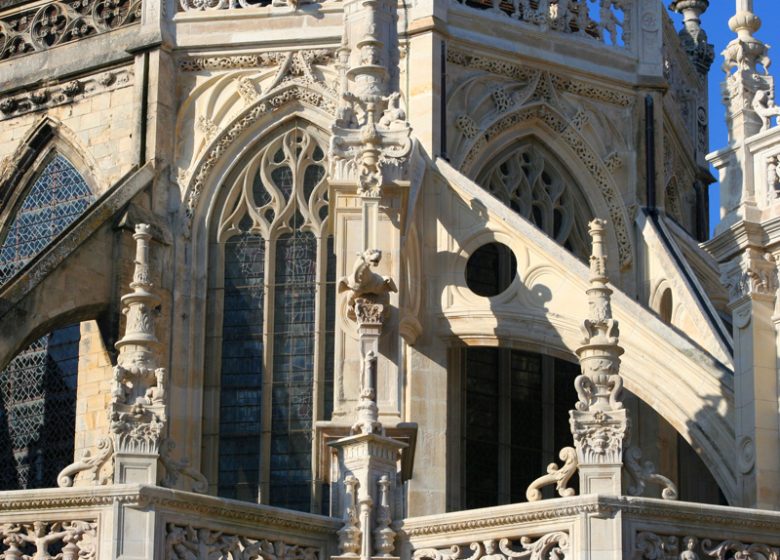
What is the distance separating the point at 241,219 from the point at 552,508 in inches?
419

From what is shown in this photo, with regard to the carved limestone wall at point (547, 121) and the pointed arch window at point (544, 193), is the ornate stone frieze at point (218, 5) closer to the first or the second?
the carved limestone wall at point (547, 121)

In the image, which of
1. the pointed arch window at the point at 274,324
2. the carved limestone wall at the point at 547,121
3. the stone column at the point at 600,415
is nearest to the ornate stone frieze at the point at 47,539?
the stone column at the point at 600,415

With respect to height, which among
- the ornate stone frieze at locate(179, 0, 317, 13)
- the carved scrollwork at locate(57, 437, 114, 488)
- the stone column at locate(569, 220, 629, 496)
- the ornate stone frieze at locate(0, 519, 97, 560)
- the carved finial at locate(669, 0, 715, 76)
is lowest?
the ornate stone frieze at locate(0, 519, 97, 560)

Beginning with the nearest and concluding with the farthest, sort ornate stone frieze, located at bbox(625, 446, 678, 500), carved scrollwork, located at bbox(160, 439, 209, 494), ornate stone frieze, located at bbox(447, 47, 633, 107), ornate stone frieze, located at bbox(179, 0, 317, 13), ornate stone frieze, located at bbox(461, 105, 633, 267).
Result: 1. ornate stone frieze, located at bbox(625, 446, 678, 500)
2. carved scrollwork, located at bbox(160, 439, 209, 494)
3. ornate stone frieze, located at bbox(447, 47, 633, 107)
4. ornate stone frieze, located at bbox(179, 0, 317, 13)
5. ornate stone frieze, located at bbox(461, 105, 633, 267)

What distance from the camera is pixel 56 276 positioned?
2492 cm

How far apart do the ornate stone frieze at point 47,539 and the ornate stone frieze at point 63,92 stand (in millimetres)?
11285

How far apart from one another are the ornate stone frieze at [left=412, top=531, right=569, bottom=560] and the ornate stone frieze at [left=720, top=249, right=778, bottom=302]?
14.8 ft

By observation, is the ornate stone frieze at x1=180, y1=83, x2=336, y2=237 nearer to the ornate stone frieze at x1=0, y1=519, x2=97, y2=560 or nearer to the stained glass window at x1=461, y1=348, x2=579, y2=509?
the stained glass window at x1=461, y1=348, x2=579, y2=509

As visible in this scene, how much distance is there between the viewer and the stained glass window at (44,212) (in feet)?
91.2

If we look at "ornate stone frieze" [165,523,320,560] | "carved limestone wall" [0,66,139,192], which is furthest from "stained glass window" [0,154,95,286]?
"ornate stone frieze" [165,523,320,560]

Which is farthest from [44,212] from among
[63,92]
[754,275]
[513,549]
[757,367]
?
[513,549]

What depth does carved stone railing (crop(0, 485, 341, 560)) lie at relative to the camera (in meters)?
16.5

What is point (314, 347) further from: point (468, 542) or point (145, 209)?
point (468, 542)

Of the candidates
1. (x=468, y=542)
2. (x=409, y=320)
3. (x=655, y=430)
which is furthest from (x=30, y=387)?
(x=468, y=542)
